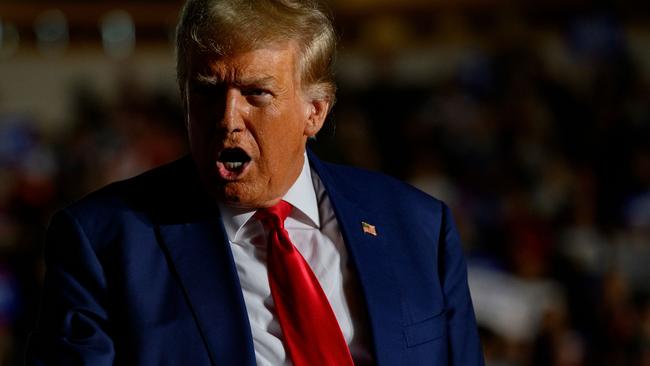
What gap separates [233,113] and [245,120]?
0.03 meters

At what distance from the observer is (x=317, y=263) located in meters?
1.67

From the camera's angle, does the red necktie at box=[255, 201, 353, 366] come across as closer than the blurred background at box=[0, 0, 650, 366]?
Yes

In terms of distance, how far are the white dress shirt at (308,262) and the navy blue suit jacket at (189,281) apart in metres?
0.03

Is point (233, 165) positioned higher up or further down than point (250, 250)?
higher up

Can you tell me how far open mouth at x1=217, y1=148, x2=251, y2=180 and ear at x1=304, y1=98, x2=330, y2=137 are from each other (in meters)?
0.15

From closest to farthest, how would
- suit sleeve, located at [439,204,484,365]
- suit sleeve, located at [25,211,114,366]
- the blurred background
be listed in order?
suit sleeve, located at [25,211,114,366], suit sleeve, located at [439,204,484,365], the blurred background

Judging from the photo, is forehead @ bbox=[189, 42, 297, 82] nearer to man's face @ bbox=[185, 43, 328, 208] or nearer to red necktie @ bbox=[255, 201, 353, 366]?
man's face @ bbox=[185, 43, 328, 208]

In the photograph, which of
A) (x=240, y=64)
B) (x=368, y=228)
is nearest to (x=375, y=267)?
(x=368, y=228)

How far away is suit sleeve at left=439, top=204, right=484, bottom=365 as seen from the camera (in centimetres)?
170

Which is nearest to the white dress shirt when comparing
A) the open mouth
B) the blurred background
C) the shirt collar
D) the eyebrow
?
the shirt collar

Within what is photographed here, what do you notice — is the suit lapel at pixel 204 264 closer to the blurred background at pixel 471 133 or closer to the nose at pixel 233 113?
the nose at pixel 233 113

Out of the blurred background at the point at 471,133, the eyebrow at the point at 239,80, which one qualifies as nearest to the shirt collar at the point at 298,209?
the eyebrow at the point at 239,80

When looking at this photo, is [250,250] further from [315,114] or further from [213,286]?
[315,114]

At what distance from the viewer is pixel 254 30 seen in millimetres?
1511
